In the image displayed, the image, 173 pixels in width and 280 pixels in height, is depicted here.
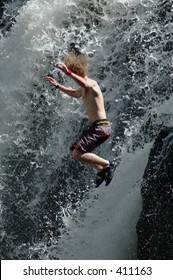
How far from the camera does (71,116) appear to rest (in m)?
12.9

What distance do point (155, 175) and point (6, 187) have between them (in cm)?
386

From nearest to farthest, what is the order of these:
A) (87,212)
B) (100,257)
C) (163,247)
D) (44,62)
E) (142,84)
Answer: (163,247) → (100,257) → (87,212) → (142,84) → (44,62)

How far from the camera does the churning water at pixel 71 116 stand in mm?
11477

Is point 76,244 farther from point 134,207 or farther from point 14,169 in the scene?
point 14,169

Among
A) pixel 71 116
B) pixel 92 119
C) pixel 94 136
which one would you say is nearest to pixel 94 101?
pixel 92 119

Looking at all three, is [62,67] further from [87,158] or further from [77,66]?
[87,158]

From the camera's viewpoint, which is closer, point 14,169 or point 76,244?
point 76,244

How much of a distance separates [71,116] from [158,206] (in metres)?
3.88

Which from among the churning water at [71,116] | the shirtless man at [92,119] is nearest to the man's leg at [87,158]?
the shirtless man at [92,119]

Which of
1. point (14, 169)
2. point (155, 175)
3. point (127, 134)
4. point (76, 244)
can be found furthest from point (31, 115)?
point (155, 175)

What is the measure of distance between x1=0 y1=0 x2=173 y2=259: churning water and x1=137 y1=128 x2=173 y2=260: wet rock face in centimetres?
95

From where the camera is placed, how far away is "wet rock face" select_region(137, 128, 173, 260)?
9270 mm

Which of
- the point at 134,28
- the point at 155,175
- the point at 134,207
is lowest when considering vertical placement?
the point at 134,207

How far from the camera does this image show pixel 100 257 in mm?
10578
